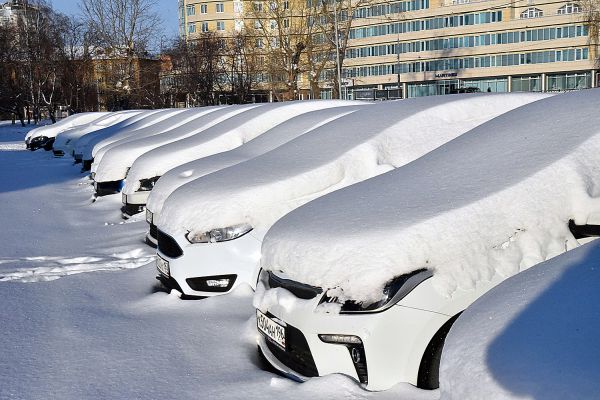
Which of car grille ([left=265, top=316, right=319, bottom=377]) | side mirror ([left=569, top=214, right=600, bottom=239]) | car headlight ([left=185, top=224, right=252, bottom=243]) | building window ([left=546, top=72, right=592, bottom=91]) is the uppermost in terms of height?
building window ([left=546, top=72, right=592, bottom=91])

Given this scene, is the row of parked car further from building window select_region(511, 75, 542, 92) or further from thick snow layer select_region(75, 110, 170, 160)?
building window select_region(511, 75, 542, 92)

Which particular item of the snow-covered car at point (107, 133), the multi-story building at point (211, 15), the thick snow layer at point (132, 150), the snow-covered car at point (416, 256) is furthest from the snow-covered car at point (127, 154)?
the multi-story building at point (211, 15)

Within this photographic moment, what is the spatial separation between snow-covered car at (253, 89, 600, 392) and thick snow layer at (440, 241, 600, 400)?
2.09 feet

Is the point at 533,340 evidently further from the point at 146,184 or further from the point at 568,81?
the point at 568,81

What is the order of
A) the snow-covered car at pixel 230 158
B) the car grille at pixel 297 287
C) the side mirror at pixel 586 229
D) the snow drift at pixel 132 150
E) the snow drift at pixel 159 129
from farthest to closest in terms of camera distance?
the snow drift at pixel 159 129 → the snow drift at pixel 132 150 → the snow-covered car at pixel 230 158 → the car grille at pixel 297 287 → the side mirror at pixel 586 229

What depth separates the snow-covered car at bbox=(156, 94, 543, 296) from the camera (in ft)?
16.1

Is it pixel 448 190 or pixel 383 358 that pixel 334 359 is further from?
pixel 448 190

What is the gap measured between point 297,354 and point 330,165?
198cm

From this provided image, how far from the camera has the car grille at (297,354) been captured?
3.32 m

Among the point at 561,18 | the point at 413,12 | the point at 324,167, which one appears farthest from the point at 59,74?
the point at 324,167

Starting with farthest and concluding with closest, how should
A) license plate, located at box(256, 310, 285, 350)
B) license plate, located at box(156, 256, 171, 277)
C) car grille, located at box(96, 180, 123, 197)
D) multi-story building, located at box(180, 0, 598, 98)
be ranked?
1. multi-story building, located at box(180, 0, 598, 98)
2. car grille, located at box(96, 180, 123, 197)
3. license plate, located at box(156, 256, 171, 277)
4. license plate, located at box(256, 310, 285, 350)

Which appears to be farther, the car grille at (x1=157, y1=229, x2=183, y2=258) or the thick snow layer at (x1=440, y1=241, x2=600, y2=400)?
the car grille at (x1=157, y1=229, x2=183, y2=258)

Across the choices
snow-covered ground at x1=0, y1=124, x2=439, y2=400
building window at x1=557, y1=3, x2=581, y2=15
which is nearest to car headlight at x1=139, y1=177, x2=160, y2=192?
snow-covered ground at x1=0, y1=124, x2=439, y2=400

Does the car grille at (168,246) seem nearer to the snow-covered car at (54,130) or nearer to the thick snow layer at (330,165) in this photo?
the thick snow layer at (330,165)
